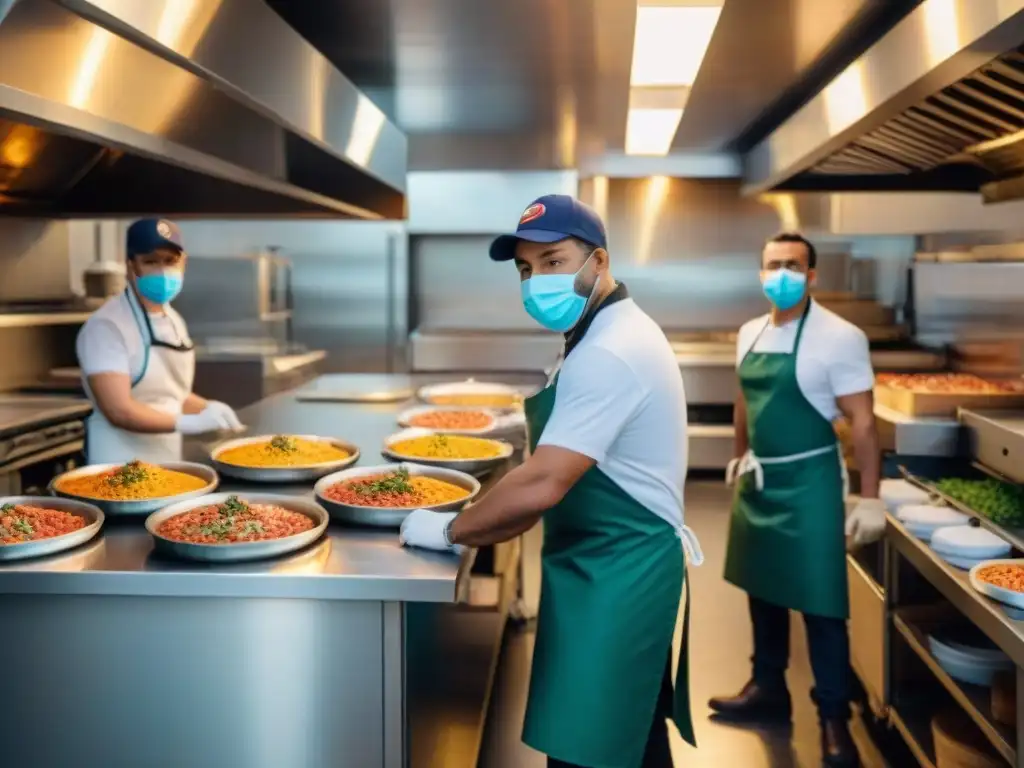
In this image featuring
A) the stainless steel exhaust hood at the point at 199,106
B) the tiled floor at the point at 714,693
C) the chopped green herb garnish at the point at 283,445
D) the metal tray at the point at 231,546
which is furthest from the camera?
the tiled floor at the point at 714,693

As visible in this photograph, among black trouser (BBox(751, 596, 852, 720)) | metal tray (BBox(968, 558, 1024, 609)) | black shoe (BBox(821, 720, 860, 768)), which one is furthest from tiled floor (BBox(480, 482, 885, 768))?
metal tray (BBox(968, 558, 1024, 609))

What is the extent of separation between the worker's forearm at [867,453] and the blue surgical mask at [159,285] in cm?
227

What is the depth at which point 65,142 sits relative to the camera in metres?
4.16

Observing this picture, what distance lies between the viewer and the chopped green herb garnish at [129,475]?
2.26 metres


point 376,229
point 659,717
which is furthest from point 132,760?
point 376,229

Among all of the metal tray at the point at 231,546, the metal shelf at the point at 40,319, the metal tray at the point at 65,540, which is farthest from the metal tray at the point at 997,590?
the metal shelf at the point at 40,319

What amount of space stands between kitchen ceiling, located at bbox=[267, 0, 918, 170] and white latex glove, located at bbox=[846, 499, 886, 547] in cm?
152

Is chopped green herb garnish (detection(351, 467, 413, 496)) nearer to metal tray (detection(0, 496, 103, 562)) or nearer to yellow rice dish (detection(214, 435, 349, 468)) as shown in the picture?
yellow rice dish (detection(214, 435, 349, 468))

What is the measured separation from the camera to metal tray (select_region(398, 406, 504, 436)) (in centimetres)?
324

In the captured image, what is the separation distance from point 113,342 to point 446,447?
117cm

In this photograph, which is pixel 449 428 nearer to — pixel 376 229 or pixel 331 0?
pixel 331 0

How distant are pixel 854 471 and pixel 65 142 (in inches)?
143

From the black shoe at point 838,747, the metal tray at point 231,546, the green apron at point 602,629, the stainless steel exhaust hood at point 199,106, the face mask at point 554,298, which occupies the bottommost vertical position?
the black shoe at point 838,747

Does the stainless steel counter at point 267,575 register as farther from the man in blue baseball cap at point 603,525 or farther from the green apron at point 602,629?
the green apron at point 602,629
